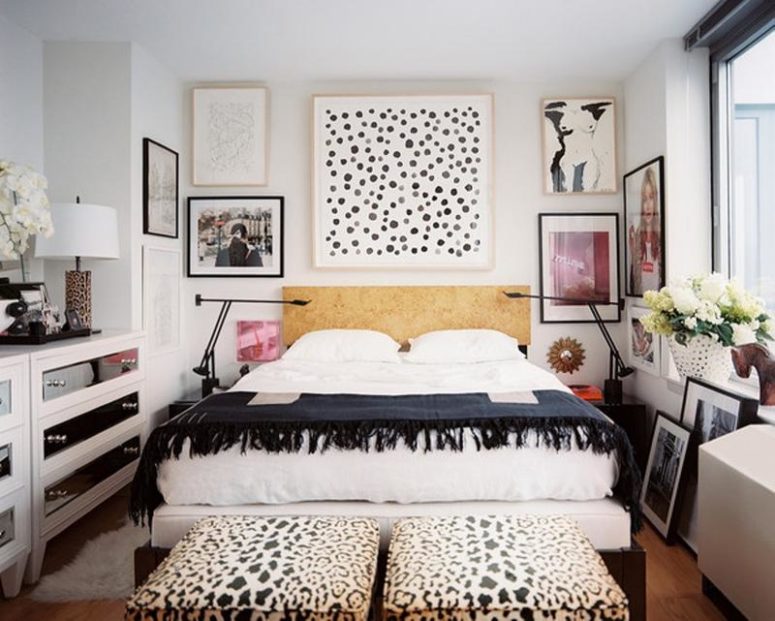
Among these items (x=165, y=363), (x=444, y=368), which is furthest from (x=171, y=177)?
(x=444, y=368)

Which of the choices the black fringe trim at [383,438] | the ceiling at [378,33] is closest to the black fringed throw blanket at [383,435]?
the black fringe trim at [383,438]

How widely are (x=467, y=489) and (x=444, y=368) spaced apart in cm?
121

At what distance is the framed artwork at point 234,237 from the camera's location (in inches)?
148

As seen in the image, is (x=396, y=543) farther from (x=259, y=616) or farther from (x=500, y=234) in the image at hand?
(x=500, y=234)

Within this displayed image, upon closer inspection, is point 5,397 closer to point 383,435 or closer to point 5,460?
point 5,460

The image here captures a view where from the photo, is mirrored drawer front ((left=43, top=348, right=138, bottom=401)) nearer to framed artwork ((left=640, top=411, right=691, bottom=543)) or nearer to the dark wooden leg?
the dark wooden leg

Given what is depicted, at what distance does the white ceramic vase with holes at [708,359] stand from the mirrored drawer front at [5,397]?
9.12ft

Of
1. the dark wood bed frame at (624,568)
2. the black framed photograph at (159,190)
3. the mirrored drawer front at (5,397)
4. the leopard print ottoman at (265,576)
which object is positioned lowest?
the dark wood bed frame at (624,568)

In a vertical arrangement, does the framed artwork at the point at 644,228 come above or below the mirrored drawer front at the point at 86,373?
above

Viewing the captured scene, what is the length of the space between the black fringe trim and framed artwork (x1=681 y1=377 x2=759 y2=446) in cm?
59

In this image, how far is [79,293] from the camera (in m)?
3.09

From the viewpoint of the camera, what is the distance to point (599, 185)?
367 cm

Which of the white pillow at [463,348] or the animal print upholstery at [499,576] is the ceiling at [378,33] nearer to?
the white pillow at [463,348]

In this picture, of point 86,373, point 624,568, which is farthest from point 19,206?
point 624,568
